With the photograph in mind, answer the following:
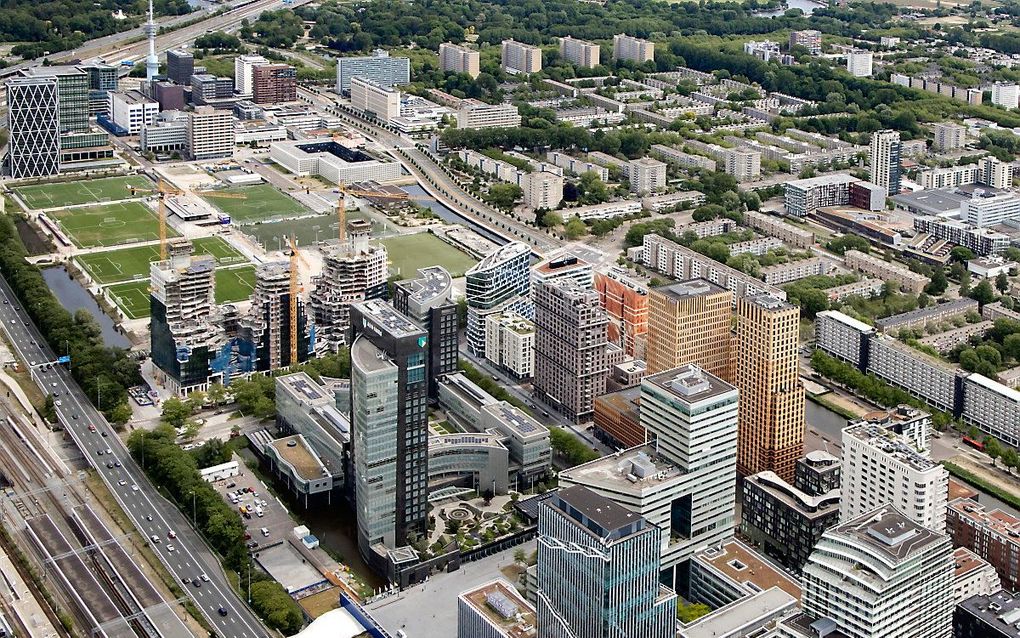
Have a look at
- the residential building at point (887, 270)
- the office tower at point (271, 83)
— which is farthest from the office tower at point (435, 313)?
the office tower at point (271, 83)

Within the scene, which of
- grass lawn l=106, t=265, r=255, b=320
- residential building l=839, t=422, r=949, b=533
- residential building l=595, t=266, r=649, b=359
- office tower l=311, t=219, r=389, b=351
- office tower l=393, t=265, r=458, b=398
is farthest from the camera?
grass lawn l=106, t=265, r=255, b=320

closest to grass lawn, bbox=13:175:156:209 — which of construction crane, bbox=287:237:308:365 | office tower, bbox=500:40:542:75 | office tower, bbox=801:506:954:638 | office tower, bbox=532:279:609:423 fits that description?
construction crane, bbox=287:237:308:365

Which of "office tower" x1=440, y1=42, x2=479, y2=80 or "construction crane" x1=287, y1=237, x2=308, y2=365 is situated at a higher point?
"office tower" x1=440, y1=42, x2=479, y2=80

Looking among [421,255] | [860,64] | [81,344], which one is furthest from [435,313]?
[860,64]

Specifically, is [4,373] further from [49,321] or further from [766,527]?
[766,527]

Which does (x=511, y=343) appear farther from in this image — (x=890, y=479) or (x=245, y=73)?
(x=245, y=73)

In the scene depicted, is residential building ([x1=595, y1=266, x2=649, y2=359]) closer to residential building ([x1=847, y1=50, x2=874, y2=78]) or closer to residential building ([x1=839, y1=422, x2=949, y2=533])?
residential building ([x1=839, y1=422, x2=949, y2=533])
